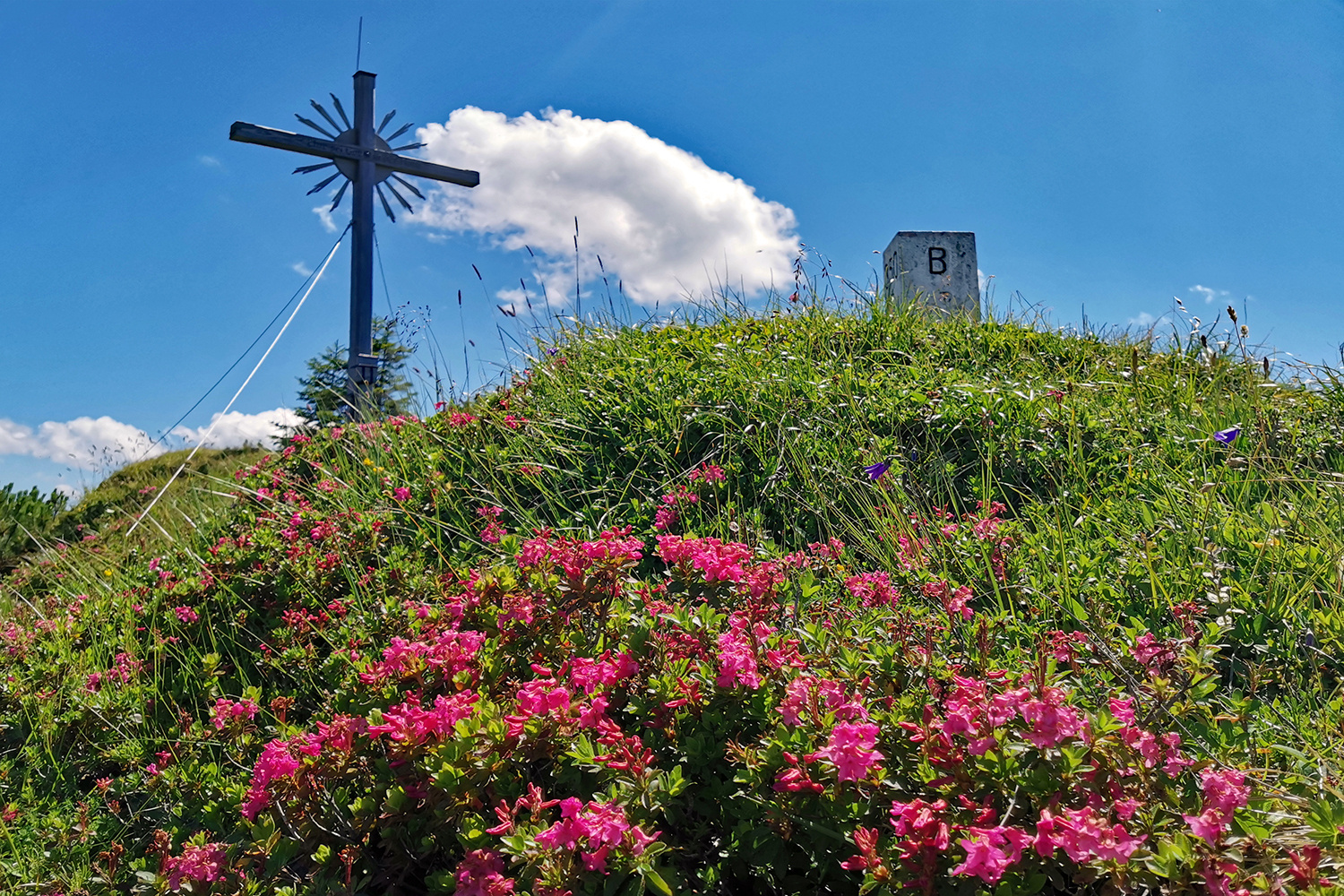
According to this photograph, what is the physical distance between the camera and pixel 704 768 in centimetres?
193

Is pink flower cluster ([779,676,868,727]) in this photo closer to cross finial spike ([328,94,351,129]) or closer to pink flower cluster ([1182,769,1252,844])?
pink flower cluster ([1182,769,1252,844])

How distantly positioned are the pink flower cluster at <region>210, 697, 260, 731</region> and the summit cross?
5.55 meters

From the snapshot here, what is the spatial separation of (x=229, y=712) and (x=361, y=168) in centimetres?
741

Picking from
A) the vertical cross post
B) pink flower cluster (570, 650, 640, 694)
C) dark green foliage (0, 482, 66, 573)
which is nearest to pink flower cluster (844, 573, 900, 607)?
Answer: pink flower cluster (570, 650, 640, 694)

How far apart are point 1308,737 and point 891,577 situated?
1.29 metres

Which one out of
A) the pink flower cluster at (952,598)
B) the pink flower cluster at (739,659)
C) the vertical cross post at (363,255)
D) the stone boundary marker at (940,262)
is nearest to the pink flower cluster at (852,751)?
the pink flower cluster at (739,659)

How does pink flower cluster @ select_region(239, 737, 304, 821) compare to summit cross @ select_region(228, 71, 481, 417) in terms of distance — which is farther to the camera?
summit cross @ select_region(228, 71, 481, 417)

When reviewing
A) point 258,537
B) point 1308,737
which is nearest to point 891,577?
point 1308,737

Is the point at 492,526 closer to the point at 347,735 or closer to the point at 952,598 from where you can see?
the point at 347,735

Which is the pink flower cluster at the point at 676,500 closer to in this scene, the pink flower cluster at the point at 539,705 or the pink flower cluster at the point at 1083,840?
the pink flower cluster at the point at 539,705

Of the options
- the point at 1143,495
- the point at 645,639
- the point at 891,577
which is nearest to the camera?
the point at 645,639

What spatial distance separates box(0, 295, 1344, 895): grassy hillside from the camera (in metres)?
1.62

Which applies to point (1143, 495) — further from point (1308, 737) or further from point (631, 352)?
point (631, 352)

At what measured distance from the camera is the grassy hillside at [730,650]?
5.31 ft
